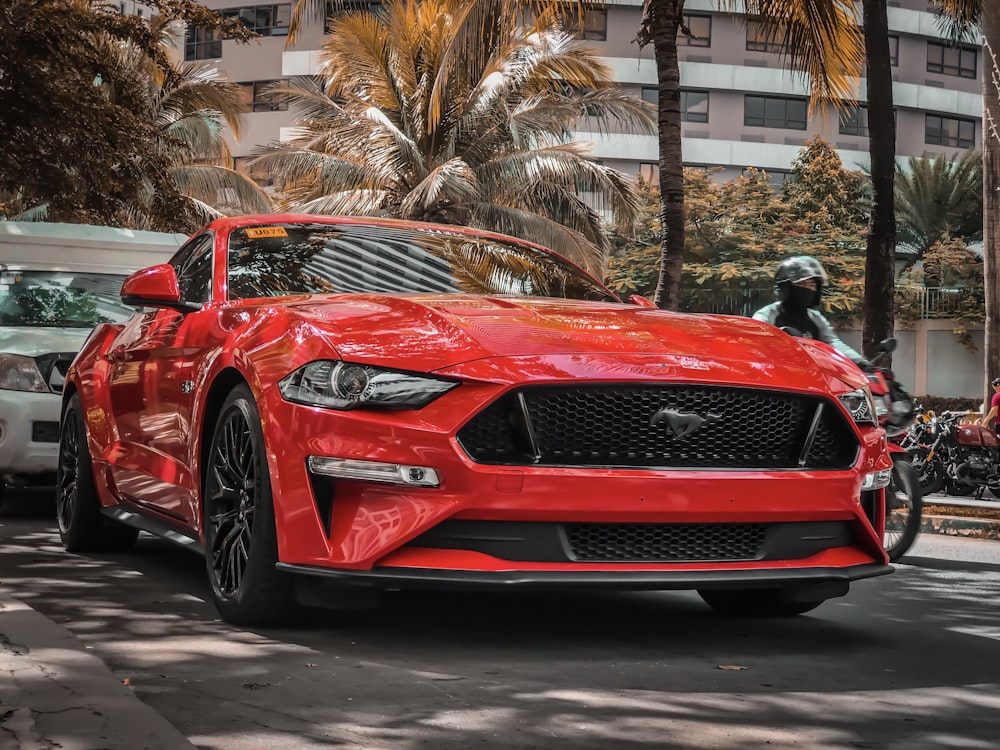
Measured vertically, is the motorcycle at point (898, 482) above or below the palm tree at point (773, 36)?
below

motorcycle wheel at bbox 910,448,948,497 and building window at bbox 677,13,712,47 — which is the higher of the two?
building window at bbox 677,13,712,47

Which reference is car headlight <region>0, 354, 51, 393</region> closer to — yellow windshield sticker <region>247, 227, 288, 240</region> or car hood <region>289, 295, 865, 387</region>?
yellow windshield sticker <region>247, 227, 288, 240</region>

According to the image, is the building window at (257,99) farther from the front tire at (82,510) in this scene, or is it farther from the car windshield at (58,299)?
the front tire at (82,510)

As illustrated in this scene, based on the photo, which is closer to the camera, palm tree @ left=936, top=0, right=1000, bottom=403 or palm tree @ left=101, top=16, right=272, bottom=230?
palm tree @ left=936, top=0, right=1000, bottom=403

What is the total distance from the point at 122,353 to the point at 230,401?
1911 millimetres

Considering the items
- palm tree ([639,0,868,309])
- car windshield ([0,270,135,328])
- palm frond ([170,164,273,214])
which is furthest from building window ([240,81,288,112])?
car windshield ([0,270,135,328])

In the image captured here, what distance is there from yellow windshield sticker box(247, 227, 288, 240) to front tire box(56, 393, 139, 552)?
1769 mm

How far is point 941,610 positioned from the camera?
21.9ft

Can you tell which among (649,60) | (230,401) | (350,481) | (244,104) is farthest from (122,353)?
(649,60)

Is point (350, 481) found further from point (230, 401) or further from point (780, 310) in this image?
point (780, 310)

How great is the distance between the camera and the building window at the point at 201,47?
63844 mm

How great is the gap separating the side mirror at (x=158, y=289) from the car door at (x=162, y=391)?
92 mm

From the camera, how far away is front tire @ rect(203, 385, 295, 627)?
5090 mm

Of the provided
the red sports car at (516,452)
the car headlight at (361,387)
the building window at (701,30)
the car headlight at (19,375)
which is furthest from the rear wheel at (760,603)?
the building window at (701,30)
